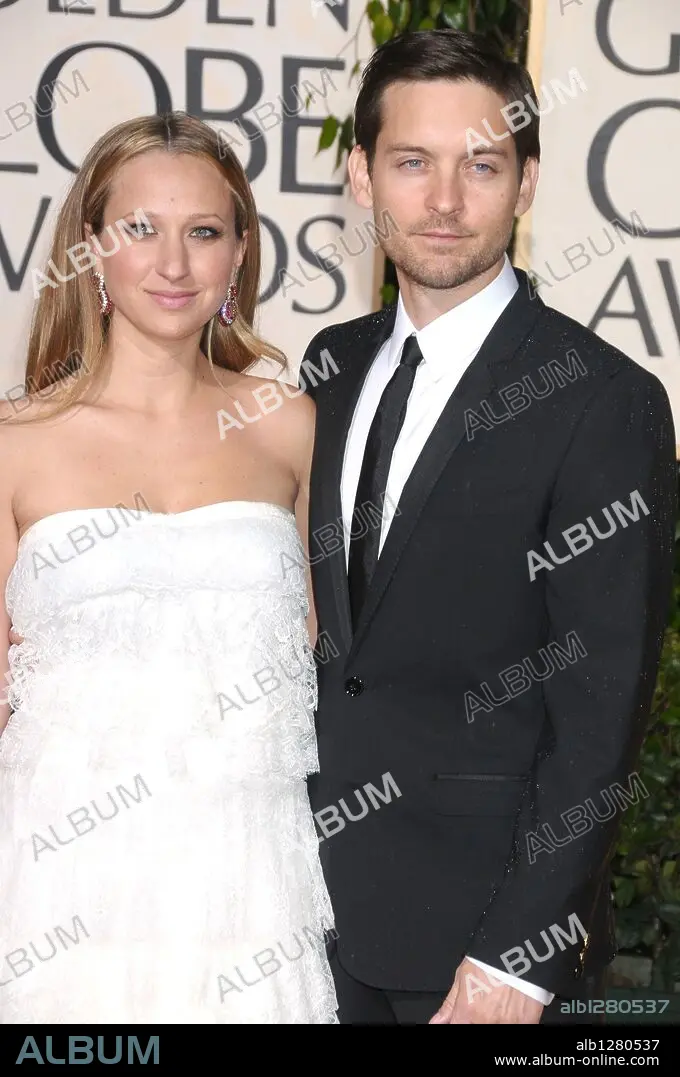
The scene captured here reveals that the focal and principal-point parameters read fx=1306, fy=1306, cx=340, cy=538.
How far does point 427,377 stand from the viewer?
2090 millimetres

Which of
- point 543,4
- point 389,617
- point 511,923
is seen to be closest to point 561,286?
point 543,4

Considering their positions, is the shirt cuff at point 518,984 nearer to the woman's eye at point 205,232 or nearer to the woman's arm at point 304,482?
the woman's arm at point 304,482

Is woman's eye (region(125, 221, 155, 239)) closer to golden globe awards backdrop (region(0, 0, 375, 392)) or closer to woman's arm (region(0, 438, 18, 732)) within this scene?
woman's arm (region(0, 438, 18, 732))

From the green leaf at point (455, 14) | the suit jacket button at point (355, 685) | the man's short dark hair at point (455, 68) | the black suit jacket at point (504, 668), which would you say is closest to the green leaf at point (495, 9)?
the green leaf at point (455, 14)

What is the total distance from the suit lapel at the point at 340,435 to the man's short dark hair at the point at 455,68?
1.06ft

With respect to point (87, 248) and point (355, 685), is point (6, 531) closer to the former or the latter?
point (87, 248)

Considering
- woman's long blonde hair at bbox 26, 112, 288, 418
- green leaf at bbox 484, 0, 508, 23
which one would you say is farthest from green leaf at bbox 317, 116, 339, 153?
woman's long blonde hair at bbox 26, 112, 288, 418

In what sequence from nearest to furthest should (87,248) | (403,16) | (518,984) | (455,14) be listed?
(518,984), (87,248), (403,16), (455,14)

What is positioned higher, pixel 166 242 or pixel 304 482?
pixel 166 242

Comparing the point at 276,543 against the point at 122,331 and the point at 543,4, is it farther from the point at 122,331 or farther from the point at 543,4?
the point at 543,4

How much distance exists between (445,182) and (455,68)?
212 mm

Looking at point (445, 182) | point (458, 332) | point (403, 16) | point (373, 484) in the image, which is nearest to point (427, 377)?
point (458, 332)

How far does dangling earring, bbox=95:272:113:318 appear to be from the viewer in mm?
2301
